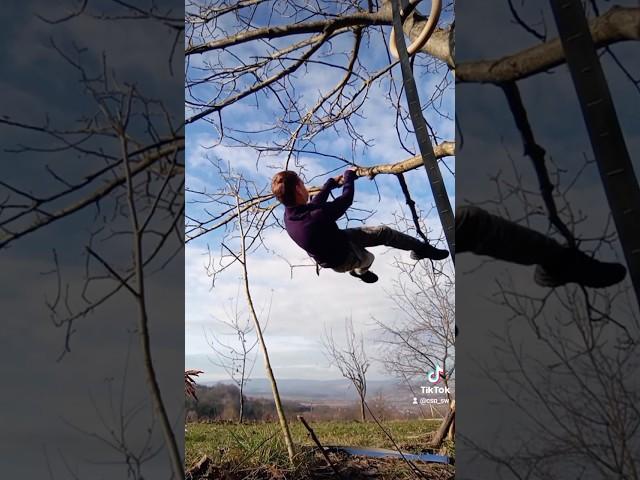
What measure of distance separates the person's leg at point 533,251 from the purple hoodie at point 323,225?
2.24 ft

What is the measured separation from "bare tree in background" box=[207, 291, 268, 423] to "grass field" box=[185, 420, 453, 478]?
251mm

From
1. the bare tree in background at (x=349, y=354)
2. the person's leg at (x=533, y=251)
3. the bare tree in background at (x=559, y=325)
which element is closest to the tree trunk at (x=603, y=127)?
the bare tree in background at (x=559, y=325)

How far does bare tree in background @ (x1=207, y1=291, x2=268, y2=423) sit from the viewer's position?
328 centimetres

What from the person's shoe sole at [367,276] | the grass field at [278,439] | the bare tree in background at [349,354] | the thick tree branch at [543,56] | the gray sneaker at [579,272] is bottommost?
the grass field at [278,439]

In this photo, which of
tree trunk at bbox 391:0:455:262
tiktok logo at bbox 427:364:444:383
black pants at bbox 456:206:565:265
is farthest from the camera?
tiktok logo at bbox 427:364:444:383

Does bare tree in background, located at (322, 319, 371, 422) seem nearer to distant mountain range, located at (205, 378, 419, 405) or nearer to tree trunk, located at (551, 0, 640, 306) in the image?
distant mountain range, located at (205, 378, 419, 405)

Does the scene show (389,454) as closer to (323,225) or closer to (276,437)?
(276,437)

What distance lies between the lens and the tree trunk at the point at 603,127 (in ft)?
7.48

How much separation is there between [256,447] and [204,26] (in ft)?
6.34

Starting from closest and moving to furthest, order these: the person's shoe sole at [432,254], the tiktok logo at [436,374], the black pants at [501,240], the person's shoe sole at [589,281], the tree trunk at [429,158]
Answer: the person's shoe sole at [589,281]
the black pants at [501,240]
the tree trunk at [429,158]
the person's shoe sole at [432,254]
the tiktok logo at [436,374]

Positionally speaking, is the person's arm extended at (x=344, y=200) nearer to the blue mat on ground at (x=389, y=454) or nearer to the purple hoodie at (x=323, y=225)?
the purple hoodie at (x=323, y=225)

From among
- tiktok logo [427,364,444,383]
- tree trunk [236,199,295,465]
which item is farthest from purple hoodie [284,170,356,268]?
tiktok logo [427,364,444,383]

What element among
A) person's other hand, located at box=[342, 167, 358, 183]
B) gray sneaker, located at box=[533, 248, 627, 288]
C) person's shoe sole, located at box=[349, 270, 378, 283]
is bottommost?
gray sneaker, located at box=[533, 248, 627, 288]

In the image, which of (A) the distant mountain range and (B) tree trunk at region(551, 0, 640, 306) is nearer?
(B) tree trunk at region(551, 0, 640, 306)
